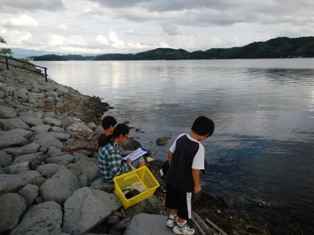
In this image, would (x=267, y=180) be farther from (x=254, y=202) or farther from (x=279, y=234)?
(x=279, y=234)

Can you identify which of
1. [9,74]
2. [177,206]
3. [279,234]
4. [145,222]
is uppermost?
[9,74]

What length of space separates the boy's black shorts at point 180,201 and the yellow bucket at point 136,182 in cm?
95

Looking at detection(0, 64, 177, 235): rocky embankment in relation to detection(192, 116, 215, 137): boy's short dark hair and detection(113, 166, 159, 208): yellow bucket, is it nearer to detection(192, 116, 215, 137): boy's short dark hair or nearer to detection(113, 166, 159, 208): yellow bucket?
detection(113, 166, 159, 208): yellow bucket

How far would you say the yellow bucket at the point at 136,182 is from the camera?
6.35 meters

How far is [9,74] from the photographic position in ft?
69.4

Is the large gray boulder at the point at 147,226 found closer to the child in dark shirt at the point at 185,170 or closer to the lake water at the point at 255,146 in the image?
the child in dark shirt at the point at 185,170

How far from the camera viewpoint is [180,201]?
536 centimetres

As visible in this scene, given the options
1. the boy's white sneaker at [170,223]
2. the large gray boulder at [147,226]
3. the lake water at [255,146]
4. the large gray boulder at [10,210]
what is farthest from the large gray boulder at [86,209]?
the lake water at [255,146]

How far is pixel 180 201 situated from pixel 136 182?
207 cm

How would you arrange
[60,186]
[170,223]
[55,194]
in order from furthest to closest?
[60,186] → [55,194] → [170,223]

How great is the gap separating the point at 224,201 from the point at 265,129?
432 inches

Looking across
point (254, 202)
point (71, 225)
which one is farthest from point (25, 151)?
point (254, 202)

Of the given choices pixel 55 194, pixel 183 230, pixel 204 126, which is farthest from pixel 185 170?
pixel 55 194

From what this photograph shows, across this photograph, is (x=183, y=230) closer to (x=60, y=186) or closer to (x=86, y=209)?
(x=86, y=209)
